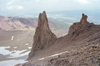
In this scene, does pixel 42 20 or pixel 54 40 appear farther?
pixel 42 20

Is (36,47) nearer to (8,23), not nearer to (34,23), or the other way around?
(8,23)

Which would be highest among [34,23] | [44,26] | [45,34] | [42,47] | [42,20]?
[34,23]

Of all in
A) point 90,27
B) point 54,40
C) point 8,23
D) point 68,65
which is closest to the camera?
point 68,65

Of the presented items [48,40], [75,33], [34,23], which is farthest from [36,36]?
[34,23]

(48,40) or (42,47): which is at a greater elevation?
(48,40)

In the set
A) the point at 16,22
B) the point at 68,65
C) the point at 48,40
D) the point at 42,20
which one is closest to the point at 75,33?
the point at 48,40

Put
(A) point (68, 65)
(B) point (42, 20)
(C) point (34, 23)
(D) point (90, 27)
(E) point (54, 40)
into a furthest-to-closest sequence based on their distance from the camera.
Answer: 1. (C) point (34, 23)
2. (B) point (42, 20)
3. (E) point (54, 40)
4. (D) point (90, 27)
5. (A) point (68, 65)
